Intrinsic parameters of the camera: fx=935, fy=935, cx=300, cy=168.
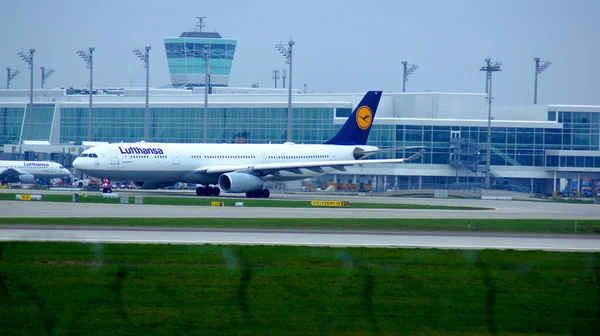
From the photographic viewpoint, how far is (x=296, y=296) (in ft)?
72.5

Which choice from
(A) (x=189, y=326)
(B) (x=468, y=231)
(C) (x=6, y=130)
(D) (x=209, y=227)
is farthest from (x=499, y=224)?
(C) (x=6, y=130)

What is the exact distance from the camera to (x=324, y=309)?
20.2 m

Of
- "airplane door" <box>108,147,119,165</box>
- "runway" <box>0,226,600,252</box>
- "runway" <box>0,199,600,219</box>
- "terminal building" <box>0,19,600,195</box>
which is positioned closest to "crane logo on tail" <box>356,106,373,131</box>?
"runway" <box>0,199,600,219</box>

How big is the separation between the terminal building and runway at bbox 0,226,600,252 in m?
69.7

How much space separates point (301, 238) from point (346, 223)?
9689 millimetres

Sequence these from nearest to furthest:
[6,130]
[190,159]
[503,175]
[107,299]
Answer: [107,299]
[190,159]
[503,175]
[6,130]

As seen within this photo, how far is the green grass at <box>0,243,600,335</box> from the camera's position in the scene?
19.2 metres

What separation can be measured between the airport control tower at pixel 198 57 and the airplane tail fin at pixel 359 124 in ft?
327

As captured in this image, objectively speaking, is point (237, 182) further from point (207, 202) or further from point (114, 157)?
point (114, 157)

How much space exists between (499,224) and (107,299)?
32.9m

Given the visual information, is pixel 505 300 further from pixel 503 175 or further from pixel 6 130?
pixel 6 130

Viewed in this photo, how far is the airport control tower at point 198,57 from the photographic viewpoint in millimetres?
185875

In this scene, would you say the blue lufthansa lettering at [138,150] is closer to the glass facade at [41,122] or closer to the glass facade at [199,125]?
the glass facade at [199,125]

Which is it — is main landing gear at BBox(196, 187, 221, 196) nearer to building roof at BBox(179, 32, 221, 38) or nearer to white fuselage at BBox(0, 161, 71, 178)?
white fuselage at BBox(0, 161, 71, 178)
